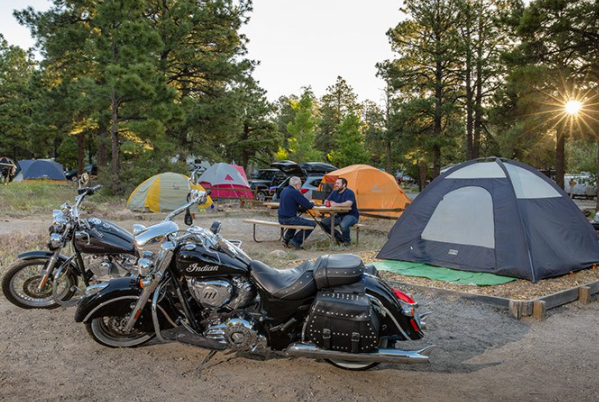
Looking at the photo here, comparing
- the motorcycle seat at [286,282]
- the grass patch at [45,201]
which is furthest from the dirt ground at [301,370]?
the grass patch at [45,201]

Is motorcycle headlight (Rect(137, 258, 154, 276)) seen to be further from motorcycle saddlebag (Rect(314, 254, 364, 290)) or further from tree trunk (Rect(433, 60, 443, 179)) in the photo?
tree trunk (Rect(433, 60, 443, 179))

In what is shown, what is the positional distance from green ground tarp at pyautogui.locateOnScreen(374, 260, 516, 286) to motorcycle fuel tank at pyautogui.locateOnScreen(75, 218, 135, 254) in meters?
A: 3.56

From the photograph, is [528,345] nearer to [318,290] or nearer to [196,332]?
[318,290]

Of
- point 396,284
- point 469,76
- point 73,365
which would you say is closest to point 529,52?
point 469,76

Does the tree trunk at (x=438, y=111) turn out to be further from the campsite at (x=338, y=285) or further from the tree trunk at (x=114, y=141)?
the tree trunk at (x=114, y=141)

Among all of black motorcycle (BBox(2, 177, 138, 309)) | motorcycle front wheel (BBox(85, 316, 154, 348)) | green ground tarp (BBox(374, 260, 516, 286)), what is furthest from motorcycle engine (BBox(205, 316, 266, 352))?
green ground tarp (BBox(374, 260, 516, 286))

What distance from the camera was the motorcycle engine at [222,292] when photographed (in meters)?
3.30

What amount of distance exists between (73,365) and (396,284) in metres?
3.75

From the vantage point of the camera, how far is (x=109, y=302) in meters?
3.49

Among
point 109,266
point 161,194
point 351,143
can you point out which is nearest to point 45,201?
point 161,194

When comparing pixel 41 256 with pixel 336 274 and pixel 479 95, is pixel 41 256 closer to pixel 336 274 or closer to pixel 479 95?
pixel 336 274

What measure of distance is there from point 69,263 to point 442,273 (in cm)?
470

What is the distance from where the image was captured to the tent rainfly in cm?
2505

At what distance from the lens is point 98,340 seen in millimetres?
3713
